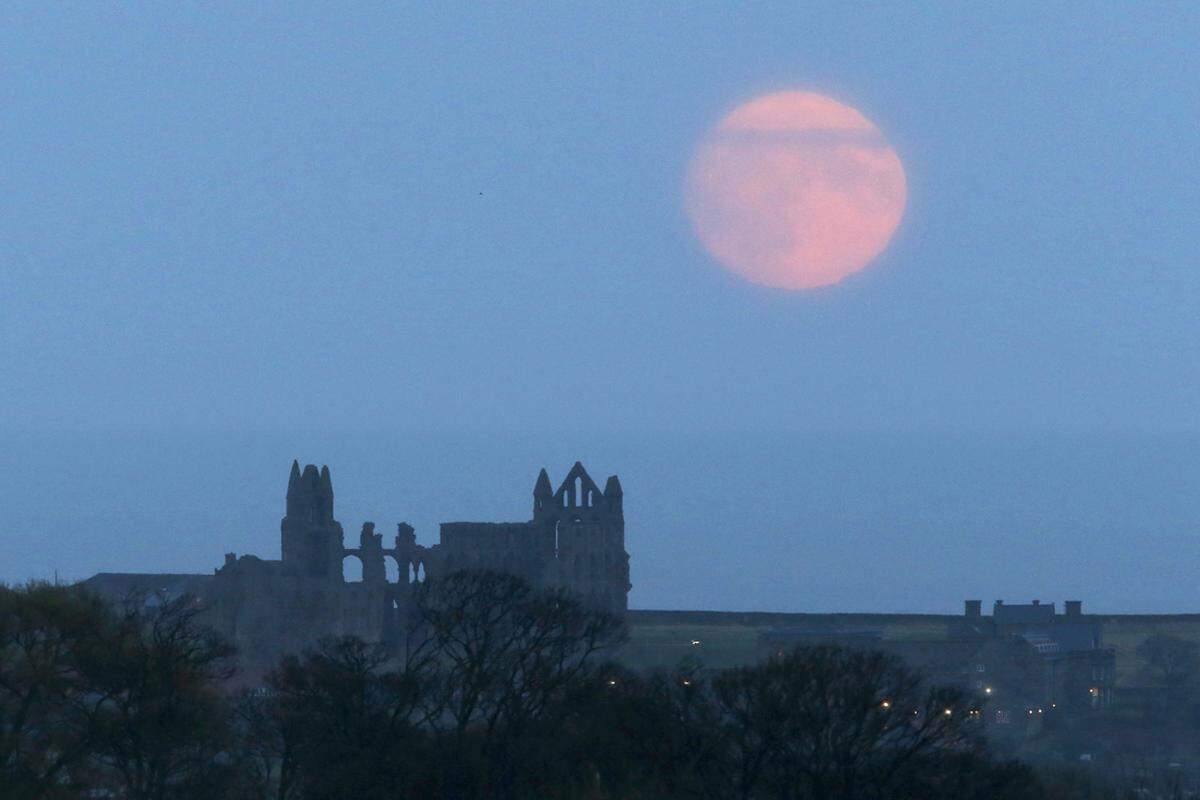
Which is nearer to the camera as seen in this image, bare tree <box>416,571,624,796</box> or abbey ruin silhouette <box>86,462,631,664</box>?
bare tree <box>416,571,624,796</box>

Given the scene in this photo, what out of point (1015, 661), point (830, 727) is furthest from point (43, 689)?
point (1015, 661)

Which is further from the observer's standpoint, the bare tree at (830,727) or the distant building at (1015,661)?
the distant building at (1015,661)

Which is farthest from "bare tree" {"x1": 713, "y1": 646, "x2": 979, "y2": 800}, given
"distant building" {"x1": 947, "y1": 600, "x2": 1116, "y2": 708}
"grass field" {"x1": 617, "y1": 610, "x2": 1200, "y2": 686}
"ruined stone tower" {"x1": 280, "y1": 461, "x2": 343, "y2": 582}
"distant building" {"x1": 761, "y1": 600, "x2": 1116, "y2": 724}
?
"ruined stone tower" {"x1": 280, "y1": 461, "x2": 343, "y2": 582}

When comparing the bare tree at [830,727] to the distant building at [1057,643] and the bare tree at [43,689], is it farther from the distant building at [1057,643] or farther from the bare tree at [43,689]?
the distant building at [1057,643]

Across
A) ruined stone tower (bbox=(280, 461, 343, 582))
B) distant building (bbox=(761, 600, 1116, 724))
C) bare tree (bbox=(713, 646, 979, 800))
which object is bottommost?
bare tree (bbox=(713, 646, 979, 800))

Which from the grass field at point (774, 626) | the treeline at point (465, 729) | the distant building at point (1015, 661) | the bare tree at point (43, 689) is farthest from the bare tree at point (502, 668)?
the grass field at point (774, 626)

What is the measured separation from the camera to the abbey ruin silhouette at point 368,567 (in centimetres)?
10375

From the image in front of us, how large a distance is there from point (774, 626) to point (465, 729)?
201 ft

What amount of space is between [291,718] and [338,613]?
57450mm

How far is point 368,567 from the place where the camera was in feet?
355

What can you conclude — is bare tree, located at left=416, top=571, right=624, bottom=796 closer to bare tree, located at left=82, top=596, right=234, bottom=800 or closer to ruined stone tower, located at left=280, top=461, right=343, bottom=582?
bare tree, located at left=82, top=596, right=234, bottom=800

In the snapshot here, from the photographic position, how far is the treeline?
44375mm

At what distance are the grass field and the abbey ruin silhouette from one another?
8.82 feet

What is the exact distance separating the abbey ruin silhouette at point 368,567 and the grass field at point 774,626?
269 centimetres
